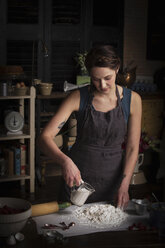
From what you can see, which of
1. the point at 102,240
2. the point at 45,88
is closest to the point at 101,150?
the point at 102,240

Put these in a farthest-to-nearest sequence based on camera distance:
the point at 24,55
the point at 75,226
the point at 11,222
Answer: the point at 24,55, the point at 75,226, the point at 11,222

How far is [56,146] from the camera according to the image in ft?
8.38

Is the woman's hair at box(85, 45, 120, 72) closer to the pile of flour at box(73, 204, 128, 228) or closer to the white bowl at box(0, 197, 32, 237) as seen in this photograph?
the pile of flour at box(73, 204, 128, 228)

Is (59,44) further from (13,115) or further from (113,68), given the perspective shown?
(113,68)

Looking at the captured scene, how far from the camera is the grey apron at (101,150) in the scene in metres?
2.83

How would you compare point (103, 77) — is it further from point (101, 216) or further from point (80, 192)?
point (101, 216)

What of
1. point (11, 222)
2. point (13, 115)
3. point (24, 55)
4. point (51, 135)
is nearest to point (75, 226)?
point (11, 222)

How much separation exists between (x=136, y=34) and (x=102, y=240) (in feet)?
14.6

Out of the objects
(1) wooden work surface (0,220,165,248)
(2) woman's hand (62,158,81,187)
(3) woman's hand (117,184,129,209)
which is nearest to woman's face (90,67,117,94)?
(2) woman's hand (62,158,81,187)

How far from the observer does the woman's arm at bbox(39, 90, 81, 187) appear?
90.7 inches

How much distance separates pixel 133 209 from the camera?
8.30 ft

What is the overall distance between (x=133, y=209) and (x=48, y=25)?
363 cm


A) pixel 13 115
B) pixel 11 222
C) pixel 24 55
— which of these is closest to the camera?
pixel 11 222

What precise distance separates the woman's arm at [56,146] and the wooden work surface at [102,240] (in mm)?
310
